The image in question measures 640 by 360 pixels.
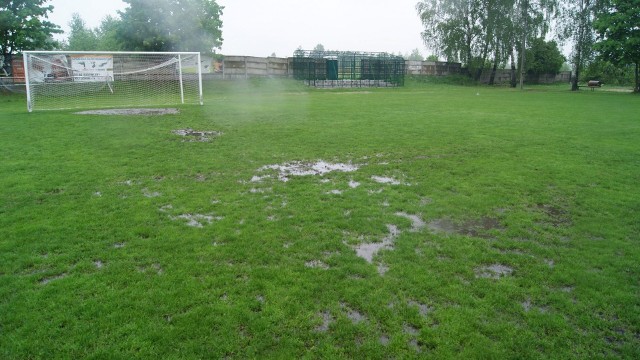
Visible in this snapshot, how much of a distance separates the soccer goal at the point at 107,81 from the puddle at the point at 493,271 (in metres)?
16.5

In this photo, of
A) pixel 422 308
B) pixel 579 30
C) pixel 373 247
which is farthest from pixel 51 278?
pixel 579 30

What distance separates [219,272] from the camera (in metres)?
3.92

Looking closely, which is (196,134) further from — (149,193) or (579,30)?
(579,30)

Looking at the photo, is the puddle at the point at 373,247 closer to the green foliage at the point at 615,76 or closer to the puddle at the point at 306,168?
the puddle at the point at 306,168

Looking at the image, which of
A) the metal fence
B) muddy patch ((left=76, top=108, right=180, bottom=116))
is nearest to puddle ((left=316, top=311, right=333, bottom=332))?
muddy patch ((left=76, top=108, right=180, bottom=116))

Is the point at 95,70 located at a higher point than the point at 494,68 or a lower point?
lower

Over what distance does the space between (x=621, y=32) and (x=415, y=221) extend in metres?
31.0

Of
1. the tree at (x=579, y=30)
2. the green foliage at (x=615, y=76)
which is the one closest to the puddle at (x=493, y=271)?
the tree at (x=579, y=30)

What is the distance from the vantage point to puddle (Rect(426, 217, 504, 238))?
501cm

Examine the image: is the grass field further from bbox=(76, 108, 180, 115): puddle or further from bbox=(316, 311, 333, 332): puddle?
bbox=(76, 108, 180, 115): puddle

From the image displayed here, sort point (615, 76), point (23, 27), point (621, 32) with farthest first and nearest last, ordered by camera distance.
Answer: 1. point (615, 76)
2. point (621, 32)
3. point (23, 27)

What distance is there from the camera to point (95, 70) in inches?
786

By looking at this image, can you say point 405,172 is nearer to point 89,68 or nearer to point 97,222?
point 97,222

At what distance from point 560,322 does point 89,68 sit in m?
22.6
